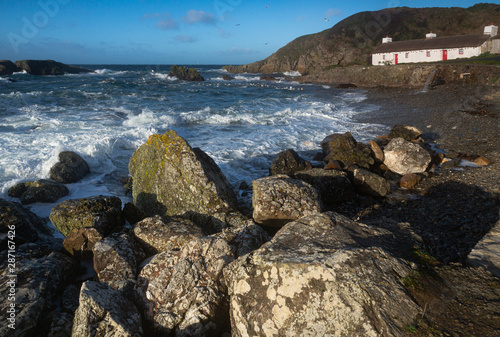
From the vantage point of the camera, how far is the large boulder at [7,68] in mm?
68812

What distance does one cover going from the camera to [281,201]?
560cm

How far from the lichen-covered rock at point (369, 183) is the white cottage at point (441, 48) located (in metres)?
52.7

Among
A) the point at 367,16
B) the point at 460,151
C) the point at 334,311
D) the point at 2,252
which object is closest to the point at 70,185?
the point at 2,252

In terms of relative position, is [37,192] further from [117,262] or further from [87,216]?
[117,262]

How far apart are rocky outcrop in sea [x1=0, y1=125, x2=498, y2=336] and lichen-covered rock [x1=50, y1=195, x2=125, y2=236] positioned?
2 cm

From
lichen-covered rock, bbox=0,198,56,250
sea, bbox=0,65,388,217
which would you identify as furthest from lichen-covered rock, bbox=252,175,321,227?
lichen-covered rock, bbox=0,198,56,250

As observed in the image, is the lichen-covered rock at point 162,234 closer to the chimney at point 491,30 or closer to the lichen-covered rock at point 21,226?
the lichen-covered rock at point 21,226

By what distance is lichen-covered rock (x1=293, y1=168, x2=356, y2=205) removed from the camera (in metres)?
A: 8.02

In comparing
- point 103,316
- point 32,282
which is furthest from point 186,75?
point 103,316

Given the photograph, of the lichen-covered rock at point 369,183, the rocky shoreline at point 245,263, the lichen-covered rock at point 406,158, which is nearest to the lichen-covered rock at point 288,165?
the lichen-covered rock at point 369,183

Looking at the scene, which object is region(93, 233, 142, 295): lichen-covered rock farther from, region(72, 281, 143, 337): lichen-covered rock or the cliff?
the cliff

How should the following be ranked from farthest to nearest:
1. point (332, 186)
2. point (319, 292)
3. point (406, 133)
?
point (406, 133)
point (332, 186)
point (319, 292)

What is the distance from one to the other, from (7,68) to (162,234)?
9320cm

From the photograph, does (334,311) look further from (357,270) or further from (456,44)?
(456,44)
